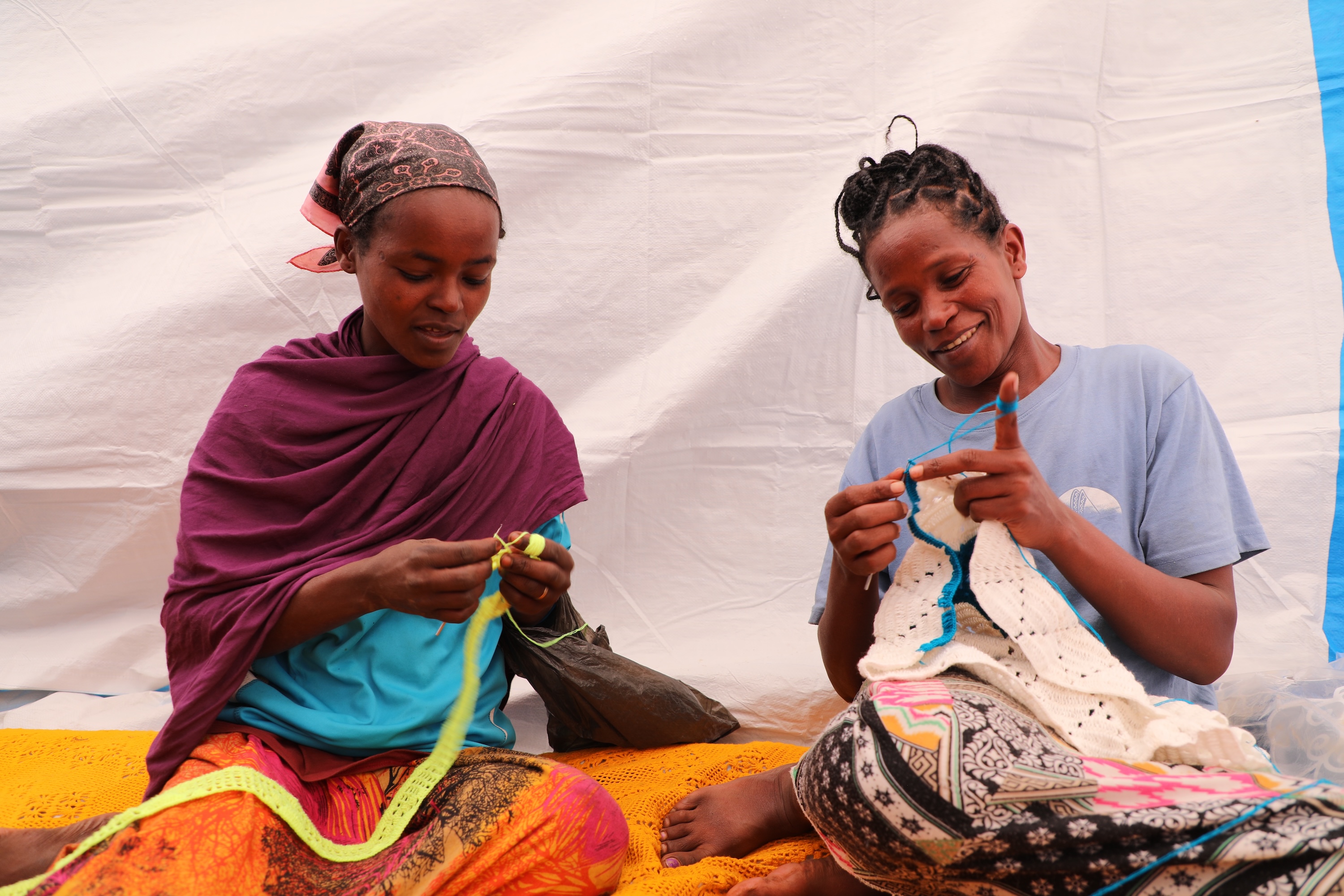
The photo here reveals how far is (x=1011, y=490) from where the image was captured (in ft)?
3.89

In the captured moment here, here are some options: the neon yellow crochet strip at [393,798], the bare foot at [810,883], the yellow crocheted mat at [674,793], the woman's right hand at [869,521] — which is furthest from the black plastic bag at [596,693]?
the woman's right hand at [869,521]

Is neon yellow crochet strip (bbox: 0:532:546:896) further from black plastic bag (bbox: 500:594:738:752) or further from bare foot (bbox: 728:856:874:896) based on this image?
bare foot (bbox: 728:856:874:896)

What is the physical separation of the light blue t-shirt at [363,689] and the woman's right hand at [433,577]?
0.16 meters

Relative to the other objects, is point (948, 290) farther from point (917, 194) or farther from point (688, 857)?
point (688, 857)

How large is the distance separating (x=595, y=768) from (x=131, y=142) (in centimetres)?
168

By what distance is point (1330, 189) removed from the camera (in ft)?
6.91

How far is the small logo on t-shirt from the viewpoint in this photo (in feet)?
4.52

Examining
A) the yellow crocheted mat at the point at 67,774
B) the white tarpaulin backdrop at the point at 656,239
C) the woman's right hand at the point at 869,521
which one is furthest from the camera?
the white tarpaulin backdrop at the point at 656,239

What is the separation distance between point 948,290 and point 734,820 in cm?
85

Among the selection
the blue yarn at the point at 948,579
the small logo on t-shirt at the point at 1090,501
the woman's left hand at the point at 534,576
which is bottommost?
the woman's left hand at the point at 534,576

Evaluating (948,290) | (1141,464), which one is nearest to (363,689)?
(948,290)

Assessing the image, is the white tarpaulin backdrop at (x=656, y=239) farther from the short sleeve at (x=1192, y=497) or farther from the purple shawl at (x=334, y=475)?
the short sleeve at (x=1192, y=497)

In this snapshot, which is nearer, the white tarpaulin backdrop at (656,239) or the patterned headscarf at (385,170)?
the patterned headscarf at (385,170)

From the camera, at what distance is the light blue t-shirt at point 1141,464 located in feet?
4.35
